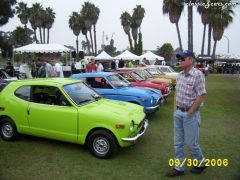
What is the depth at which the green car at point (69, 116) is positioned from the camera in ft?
17.8

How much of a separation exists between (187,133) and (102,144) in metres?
1.77

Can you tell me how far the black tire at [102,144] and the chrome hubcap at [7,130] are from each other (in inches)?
80.4

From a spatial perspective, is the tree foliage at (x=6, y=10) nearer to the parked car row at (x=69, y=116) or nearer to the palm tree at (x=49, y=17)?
the parked car row at (x=69, y=116)

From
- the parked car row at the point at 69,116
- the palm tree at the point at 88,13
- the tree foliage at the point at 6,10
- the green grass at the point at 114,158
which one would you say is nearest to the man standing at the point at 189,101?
the green grass at the point at 114,158

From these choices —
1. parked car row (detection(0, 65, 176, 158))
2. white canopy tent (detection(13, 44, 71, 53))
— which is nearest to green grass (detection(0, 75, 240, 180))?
parked car row (detection(0, 65, 176, 158))

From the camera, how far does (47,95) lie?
6.23 meters

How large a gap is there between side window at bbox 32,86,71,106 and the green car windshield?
22 cm

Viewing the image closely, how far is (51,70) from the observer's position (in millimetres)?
12852

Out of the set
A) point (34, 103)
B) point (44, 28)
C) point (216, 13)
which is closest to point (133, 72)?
point (34, 103)

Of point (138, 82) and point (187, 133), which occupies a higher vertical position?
point (138, 82)

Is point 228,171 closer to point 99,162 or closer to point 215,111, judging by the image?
point 99,162

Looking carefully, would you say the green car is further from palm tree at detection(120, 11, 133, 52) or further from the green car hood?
palm tree at detection(120, 11, 133, 52)

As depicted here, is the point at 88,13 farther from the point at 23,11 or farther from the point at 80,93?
the point at 80,93

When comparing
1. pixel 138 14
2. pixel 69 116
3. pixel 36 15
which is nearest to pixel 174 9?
pixel 138 14
